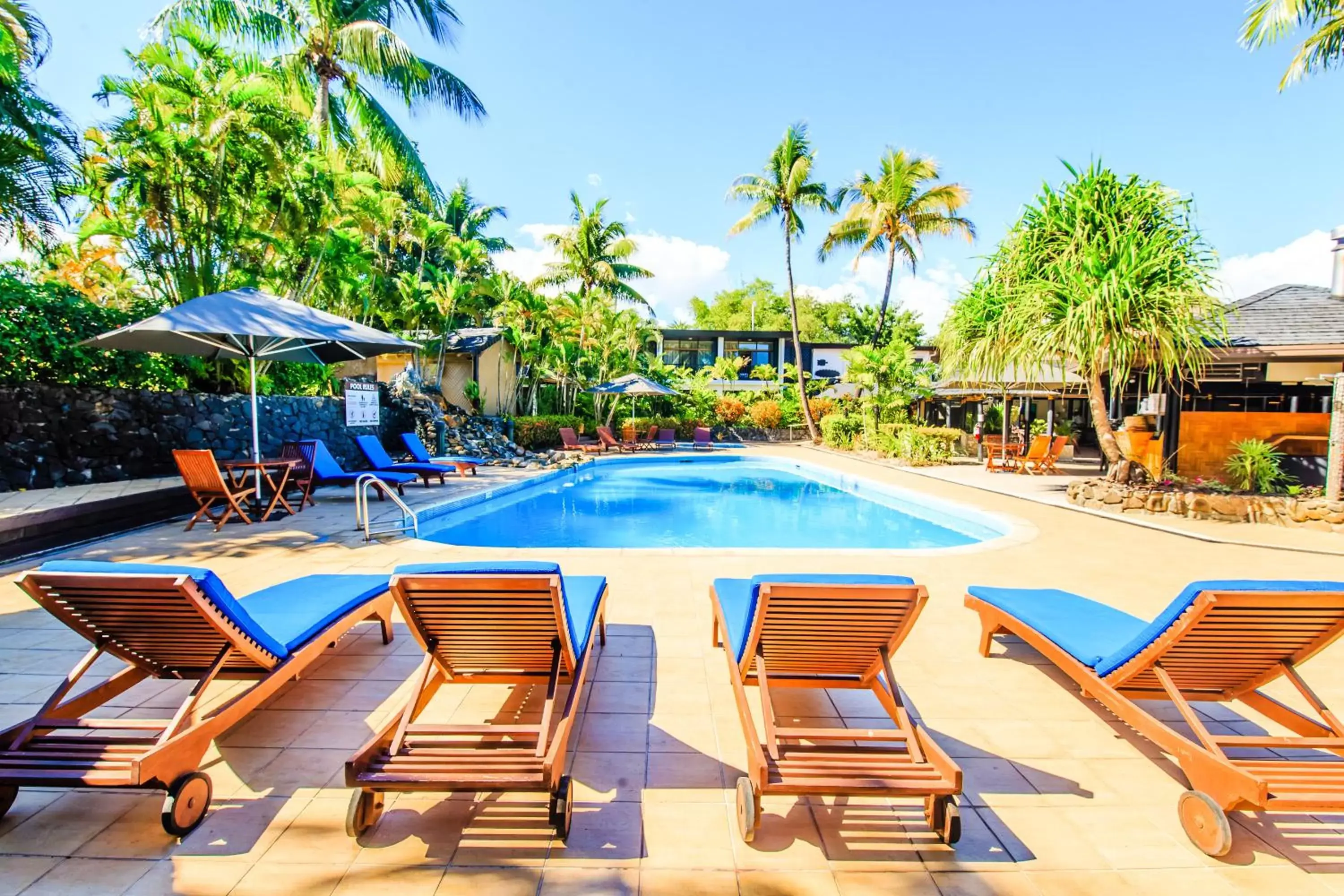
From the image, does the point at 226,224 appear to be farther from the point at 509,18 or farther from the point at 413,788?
the point at 413,788

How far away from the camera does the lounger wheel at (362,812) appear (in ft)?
6.77

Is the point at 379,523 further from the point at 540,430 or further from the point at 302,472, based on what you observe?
the point at 540,430

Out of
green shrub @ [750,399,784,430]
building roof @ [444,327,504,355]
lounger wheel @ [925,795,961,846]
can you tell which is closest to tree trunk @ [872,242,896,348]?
green shrub @ [750,399,784,430]

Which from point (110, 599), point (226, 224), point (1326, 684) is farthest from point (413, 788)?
point (226, 224)

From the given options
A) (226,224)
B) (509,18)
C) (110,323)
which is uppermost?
(509,18)

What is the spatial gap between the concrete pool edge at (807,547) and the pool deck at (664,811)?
6.91 ft

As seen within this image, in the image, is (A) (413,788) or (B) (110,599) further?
(B) (110,599)

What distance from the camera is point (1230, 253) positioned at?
9.14m

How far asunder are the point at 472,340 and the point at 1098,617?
68.9ft

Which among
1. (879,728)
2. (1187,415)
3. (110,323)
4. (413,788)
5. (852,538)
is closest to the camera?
(413,788)

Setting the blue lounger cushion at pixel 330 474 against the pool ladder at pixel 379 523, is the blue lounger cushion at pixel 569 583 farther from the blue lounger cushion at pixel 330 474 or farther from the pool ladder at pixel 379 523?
the blue lounger cushion at pixel 330 474

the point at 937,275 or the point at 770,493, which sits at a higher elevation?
the point at 937,275

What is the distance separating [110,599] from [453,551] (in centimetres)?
386

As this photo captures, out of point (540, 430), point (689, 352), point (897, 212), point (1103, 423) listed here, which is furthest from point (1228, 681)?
point (689, 352)
